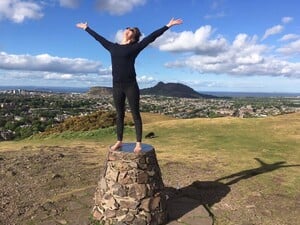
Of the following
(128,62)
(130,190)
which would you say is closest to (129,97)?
(128,62)

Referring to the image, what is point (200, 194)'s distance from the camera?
9414 millimetres

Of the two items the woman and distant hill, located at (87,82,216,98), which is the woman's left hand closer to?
the woman

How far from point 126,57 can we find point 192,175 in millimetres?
5117

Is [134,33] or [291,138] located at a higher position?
[134,33]

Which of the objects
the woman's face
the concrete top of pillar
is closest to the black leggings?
the concrete top of pillar

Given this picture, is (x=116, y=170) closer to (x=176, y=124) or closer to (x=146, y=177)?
(x=146, y=177)

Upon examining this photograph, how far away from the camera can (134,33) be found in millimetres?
7070

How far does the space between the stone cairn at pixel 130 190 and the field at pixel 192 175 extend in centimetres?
77

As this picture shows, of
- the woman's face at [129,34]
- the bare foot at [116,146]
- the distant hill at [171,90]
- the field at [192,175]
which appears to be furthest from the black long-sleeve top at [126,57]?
the distant hill at [171,90]

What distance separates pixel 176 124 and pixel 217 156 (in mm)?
7401

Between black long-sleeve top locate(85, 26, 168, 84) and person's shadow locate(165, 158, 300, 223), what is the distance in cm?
265

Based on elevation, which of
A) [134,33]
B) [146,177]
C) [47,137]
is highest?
[134,33]

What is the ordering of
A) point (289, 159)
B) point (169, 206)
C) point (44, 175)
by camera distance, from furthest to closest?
point (289, 159) → point (44, 175) → point (169, 206)

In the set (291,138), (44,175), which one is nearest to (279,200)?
(44,175)
